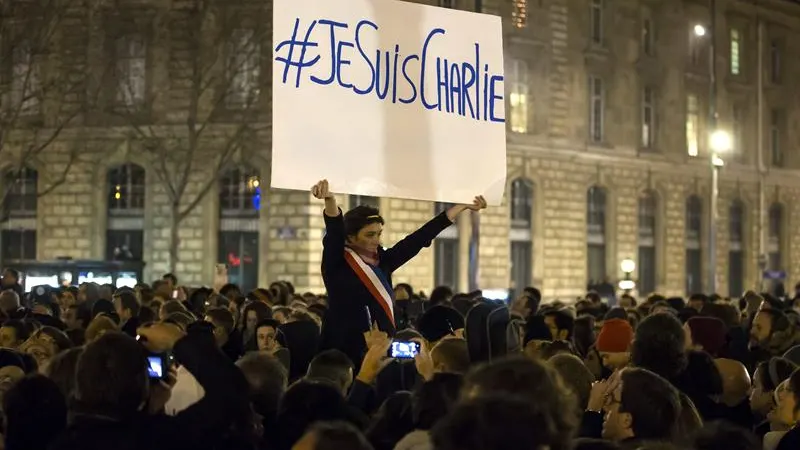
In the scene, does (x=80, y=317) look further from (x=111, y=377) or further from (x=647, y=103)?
(x=647, y=103)

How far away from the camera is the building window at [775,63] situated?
2137 inches

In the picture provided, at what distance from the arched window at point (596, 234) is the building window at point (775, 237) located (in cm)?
1154

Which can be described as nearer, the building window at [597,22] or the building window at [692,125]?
the building window at [597,22]

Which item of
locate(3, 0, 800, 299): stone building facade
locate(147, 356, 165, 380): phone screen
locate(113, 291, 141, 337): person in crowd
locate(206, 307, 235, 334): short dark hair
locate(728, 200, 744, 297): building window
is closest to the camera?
locate(147, 356, 165, 380): phone screen

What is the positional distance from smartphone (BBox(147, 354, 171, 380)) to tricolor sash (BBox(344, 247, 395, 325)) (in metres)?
2.40

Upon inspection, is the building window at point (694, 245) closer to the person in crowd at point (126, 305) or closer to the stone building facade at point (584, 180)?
the stone building facade at point (584, 180)

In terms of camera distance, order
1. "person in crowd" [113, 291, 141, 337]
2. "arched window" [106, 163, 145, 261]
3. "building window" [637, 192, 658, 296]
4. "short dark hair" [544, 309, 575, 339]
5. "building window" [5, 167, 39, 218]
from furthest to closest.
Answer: "building window" [637, 192, 658, 296] < "building window" [5, 167, 39, 218] < "arched window" [106, 163, 145, 261] < "person in crowd" [113, 291, 141, 337] < "short dark hair" [544, 309, 575, 339]

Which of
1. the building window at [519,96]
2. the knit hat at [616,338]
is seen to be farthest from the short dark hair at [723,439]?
the building window at [519,96]

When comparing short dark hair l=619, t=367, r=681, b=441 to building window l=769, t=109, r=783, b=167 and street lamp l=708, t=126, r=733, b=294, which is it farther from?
building window l=769, t=109, r=783, b=167

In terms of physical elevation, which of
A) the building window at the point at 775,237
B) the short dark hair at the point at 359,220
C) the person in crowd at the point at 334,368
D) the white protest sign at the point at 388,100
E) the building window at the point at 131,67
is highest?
the building window at the point at 131,67

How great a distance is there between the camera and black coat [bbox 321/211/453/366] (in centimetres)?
829

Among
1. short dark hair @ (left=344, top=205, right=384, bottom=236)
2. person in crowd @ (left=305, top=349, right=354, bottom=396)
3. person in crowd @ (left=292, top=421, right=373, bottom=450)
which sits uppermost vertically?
short dark hair @ (left=344, top=205, right=384, bottom=236)

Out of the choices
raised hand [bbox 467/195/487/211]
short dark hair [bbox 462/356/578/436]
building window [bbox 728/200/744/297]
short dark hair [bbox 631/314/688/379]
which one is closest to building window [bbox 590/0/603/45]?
building window [bbox 728/200/744/297]

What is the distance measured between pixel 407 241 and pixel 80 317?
21.0 ft
